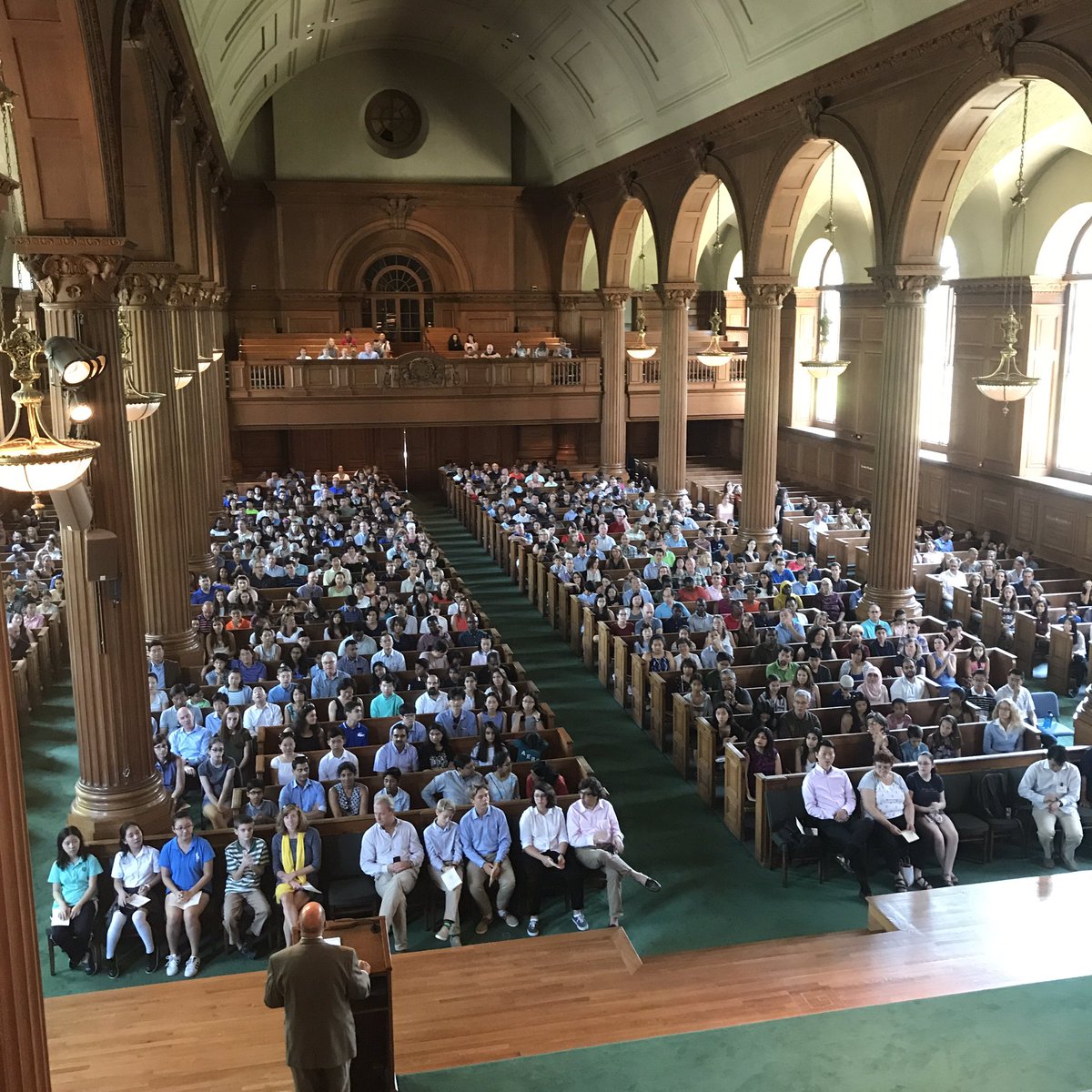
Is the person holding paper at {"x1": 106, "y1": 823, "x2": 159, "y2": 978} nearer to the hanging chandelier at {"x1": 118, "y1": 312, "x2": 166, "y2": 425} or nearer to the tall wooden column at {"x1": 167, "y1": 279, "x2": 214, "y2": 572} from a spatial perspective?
the hanging chandelier at {"x1": 118, "y1": 312, "x2": 166, "y2": 425}

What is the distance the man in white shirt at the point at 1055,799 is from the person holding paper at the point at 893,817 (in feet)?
3.68

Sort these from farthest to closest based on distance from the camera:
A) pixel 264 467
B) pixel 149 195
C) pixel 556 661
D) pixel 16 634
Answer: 1. pixel 264 467
2. pixel 556 661
3. pixel 16 634
4. pixel 149 195

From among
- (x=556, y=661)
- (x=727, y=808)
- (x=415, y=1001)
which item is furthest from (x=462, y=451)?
(x=415, y=1001)

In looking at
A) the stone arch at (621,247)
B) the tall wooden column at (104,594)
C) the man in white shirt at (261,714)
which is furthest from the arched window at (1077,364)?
the tall wooden column at (104,594)

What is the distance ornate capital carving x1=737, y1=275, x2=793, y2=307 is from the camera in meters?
19.3

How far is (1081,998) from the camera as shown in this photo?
6980 mm

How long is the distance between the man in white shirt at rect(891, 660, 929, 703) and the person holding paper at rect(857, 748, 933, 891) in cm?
236

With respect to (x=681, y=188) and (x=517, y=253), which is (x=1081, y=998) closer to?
(x=681, y=188)

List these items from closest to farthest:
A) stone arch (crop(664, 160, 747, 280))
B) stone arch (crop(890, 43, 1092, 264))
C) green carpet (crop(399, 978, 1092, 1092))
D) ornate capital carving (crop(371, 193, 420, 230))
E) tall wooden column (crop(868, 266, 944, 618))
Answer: green carpet (crop(399, 978, 1092, 1092))
stone arch (crop(890, 43, 1092, 264))
tall wooden column (crop(868, 266, 944, 618))
stone arch (crop(664, 160, 747, 280))
ornate capital carving (crop(371, 193, 420, 230))

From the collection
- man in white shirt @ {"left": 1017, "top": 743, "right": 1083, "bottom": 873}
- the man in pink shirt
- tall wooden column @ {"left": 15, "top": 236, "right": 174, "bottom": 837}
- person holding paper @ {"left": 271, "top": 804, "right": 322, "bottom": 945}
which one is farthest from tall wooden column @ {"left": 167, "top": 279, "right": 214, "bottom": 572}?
man in white shirt @ {"left": 1017, "top": 743, "right": 1083, "bottom": 873}

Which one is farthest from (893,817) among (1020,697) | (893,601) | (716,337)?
(716,337)

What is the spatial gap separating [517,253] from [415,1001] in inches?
1074

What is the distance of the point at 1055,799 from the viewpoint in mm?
9547

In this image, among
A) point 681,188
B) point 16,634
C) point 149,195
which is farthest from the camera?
point 681,188
